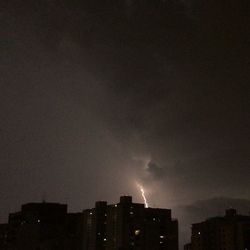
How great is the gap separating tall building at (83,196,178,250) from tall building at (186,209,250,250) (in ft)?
39.6

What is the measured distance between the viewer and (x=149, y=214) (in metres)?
130

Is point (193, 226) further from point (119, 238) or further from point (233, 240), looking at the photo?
point (119, 238)

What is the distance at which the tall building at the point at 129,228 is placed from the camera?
403 ft

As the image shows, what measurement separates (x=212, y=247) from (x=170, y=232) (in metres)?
15.7

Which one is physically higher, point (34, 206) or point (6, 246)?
point (34, 206)

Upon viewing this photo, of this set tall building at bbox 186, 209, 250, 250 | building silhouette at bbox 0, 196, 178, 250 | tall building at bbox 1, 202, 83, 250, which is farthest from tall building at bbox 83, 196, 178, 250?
tall building at bbox 186, 209, 250, 250

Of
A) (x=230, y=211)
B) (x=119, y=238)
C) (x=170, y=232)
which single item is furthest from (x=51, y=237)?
(x=230, y=211)

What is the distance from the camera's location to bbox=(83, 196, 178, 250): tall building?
122688 millimetres

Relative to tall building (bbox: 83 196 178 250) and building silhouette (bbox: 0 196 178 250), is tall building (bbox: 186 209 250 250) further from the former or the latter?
tall building (bbox: 83 196 178 250)

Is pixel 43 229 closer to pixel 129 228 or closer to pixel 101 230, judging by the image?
pixel 101 230

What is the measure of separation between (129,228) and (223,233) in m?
29.0

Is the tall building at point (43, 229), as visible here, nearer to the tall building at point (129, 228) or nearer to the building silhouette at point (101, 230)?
the building silhouette at point (101, 230)

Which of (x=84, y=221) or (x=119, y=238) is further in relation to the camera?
(x=84, y=221)

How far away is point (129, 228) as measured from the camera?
123 m
